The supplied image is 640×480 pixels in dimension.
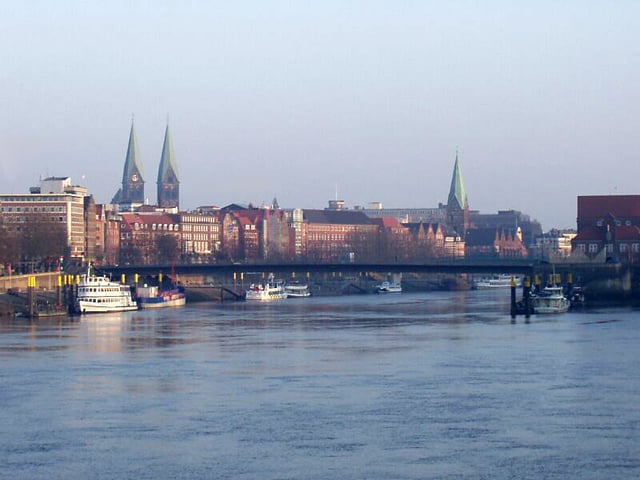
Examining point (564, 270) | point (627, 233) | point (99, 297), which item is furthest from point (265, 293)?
point (564, 270)

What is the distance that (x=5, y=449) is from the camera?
38312 mm

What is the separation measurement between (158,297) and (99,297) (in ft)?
46.0

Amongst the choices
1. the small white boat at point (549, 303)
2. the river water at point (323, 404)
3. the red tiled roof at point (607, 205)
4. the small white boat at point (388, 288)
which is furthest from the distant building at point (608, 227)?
the river water at point (323, 404)

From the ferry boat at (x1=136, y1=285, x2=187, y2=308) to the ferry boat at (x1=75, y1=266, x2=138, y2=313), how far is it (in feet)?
21.3

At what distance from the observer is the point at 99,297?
99.4 m

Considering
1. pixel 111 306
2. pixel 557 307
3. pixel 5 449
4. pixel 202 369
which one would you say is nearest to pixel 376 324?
pixel 557 307

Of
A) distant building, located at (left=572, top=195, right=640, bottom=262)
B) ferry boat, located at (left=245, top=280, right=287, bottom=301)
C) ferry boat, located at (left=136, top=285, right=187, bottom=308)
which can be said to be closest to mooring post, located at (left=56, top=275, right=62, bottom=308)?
ferry boat, located at (left=136, top=285, right=187, bottom=308)

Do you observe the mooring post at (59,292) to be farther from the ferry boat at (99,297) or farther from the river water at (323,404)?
the river water at (323,404)

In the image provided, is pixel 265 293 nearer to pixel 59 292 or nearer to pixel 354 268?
pixel 354 268

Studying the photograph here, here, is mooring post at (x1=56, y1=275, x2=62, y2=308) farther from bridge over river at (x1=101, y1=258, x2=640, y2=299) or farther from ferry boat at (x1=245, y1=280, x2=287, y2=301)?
ferry boat at (x1=245, y1=280, x2=287, y2=301)

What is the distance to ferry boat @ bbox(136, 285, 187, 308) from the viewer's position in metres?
111

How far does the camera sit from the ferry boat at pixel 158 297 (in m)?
111

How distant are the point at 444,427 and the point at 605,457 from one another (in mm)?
5419

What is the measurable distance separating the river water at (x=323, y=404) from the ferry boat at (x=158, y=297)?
34.4m
